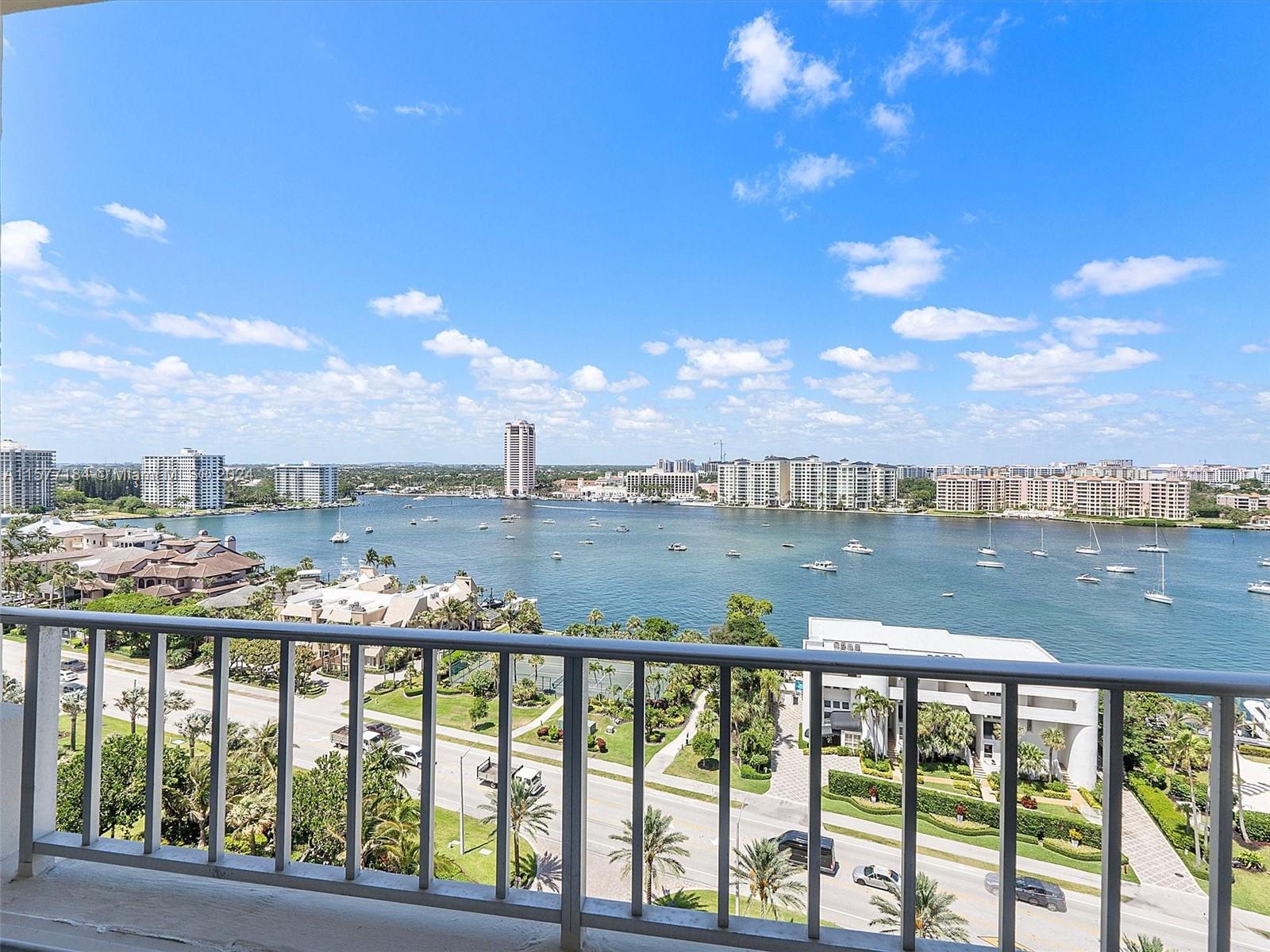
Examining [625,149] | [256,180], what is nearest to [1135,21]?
[625,149]

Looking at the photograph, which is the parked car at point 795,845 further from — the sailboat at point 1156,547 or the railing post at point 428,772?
the sailboat at point 1156,547

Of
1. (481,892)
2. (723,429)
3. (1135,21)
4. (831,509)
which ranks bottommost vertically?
(481,892)

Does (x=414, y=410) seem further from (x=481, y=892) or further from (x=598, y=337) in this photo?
(x=481, y=892)

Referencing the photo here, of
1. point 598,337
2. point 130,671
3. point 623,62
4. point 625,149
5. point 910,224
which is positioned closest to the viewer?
point 130,671

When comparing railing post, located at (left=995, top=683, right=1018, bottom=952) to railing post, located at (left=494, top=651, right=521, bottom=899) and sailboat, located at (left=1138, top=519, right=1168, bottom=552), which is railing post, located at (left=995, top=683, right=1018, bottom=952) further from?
sailboat, located at (left=1138, top=519, right=1168, bottom=552)

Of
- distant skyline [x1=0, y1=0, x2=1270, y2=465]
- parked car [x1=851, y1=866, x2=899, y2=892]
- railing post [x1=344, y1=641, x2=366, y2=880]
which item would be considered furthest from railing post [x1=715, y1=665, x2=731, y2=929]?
distant skyline [x1=0, y1=0, x2=1270, y2=465]

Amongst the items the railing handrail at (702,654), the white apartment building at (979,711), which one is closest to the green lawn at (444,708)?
the railing handrail at (702,654)

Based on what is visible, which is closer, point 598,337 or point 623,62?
point 623,62
